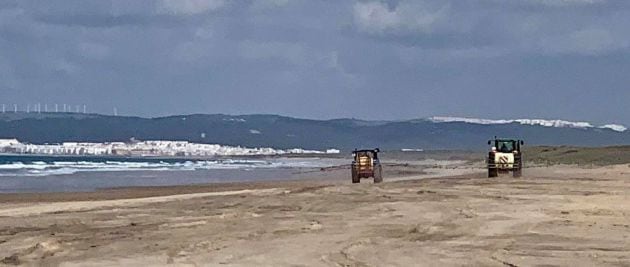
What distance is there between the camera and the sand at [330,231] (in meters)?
14.0

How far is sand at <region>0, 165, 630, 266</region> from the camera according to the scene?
551 inches

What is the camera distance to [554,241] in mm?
15742

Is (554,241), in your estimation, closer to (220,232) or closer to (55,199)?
(220,232)

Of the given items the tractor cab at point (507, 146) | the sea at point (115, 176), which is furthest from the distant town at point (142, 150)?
the tractor cab at point (507, 146)

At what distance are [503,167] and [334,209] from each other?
20461 millimetres

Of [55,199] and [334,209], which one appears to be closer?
→ [334,209]

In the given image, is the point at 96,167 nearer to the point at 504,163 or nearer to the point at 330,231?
the point at 504,163

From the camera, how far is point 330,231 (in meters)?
17.7

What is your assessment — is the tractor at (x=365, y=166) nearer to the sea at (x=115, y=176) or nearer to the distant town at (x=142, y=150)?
the sea at (x=115, y=176)

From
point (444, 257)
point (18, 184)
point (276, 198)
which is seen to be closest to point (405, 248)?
point (444, 257)

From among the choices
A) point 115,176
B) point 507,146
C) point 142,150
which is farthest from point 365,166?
point 142,150

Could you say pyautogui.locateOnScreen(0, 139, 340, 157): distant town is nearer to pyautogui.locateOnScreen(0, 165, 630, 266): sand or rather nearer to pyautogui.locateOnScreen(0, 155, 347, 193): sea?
pyautogui.locateOnScreen(0, 155, 347, 193): sea

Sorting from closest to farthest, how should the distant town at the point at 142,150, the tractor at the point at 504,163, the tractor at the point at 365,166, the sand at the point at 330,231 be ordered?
the sand at the point at 330,231
the tractor at the point at 365,166
the tractor at the point at 504,163
the distant town at the point at 142,150

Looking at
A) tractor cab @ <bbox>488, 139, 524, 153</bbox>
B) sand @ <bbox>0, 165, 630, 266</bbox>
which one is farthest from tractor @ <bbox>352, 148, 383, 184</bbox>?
sand @ <bbox>0, 165, 630, 266</bbox>
